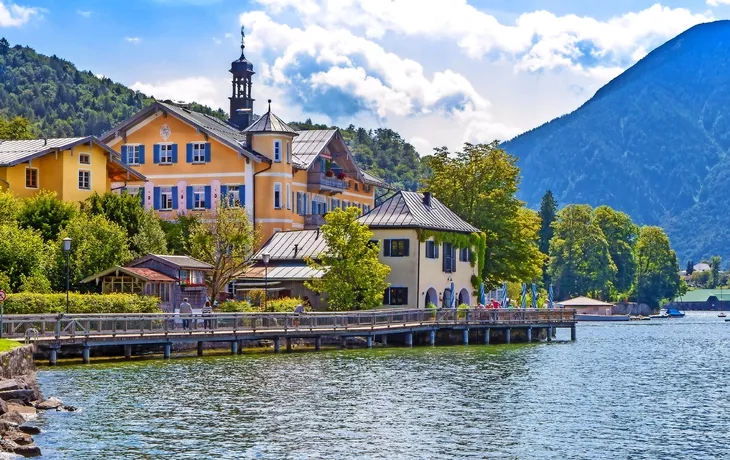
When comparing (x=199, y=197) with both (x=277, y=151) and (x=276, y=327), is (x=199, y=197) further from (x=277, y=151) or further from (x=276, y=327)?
(x=276, y=327)

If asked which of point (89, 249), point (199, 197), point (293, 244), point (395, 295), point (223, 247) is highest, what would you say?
point (199, 197)

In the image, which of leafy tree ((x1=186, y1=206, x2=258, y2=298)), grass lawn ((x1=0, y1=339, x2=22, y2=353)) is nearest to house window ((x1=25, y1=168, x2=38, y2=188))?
leafy tree ((x1=186, y1=206, x2=258, y2=298))

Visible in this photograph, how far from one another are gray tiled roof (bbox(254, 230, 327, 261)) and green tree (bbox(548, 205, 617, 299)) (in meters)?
88.1

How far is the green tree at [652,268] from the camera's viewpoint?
187 meters

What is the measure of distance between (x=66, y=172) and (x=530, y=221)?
1479 inches

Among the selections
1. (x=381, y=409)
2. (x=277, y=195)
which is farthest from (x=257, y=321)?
(x=277, y=195)

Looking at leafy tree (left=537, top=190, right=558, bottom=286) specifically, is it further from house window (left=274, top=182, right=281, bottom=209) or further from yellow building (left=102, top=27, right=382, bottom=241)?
house window (left=274, top=182, right=281, bottom=209)

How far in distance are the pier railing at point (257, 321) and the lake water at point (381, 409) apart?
5.76 feet

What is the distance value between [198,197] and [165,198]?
267 centimetres

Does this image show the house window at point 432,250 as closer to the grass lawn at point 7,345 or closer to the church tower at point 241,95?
the church tower at point 241,95

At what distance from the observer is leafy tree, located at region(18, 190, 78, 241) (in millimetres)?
66188

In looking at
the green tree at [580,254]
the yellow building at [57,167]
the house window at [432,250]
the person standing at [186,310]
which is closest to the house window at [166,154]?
the yellow building at [57,167]

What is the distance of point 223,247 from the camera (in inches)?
2842

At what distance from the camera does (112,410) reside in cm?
3588
